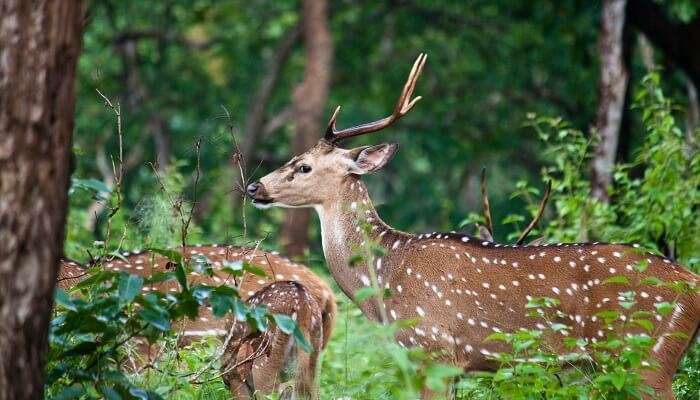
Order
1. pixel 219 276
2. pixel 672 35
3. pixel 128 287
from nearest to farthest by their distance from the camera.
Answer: pixel 128 287
pixel 219 276
pixel 672 35

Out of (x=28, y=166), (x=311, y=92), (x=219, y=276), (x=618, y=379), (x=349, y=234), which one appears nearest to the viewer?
(x=28, y=166)

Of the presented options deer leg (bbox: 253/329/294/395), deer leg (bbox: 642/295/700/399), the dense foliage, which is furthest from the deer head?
the dense foliage

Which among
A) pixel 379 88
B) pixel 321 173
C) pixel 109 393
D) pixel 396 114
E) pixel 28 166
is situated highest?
pixel 28 166

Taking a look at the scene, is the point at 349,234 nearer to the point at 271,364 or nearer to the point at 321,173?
the point at 321,173

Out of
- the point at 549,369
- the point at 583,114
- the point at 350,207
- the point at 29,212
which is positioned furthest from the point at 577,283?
the point at 583,114

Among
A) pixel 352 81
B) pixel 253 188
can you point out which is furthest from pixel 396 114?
pixel 352 81

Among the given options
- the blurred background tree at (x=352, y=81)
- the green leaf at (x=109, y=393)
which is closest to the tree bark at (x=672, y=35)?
the blurred background tree at (x=352, y=81)

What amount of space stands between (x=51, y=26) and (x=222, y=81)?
2209 cm

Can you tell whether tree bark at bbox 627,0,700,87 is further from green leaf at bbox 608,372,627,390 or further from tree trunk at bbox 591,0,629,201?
green leaf at bbox 608,372,627,390

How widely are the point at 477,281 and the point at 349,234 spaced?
3.31 feet

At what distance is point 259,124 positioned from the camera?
22.5 metres

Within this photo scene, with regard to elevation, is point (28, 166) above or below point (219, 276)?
above

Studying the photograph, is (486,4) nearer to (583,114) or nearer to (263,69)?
(583,114)

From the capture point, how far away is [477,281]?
7070 mm
